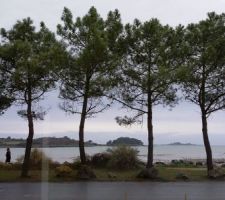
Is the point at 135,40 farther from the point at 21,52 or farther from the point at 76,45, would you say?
the point at 21,52

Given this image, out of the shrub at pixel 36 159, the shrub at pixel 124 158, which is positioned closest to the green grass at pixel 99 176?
the shrub at pixel 124 158

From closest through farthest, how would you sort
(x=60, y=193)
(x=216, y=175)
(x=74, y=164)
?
(x=60, y=193) < (x=216, y=175) < (x=74, y=164)

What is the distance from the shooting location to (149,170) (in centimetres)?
3669

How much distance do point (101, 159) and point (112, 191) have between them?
1709 cm

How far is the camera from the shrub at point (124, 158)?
42438 millimetres

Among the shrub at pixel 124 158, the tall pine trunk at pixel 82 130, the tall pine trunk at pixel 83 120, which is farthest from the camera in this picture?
the shrub at pixel 124 158

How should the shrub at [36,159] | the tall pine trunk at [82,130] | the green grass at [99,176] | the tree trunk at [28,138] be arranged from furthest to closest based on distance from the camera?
the shrub at [36,159] → the tall pine trunk at [82,130] → the tree trunk at [28,138] → the green grass at [99,176]

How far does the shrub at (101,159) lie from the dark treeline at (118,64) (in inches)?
232

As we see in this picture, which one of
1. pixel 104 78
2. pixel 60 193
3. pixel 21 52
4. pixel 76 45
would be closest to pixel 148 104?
pixel 104 78

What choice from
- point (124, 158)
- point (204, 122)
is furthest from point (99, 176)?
point (204, 122)

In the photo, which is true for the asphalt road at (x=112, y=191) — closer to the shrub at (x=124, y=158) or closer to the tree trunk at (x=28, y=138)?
the tree trunk at (x=28, y=138)

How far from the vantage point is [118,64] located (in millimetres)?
38188

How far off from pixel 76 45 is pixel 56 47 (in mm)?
1864

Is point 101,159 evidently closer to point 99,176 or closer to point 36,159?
point 36,159
